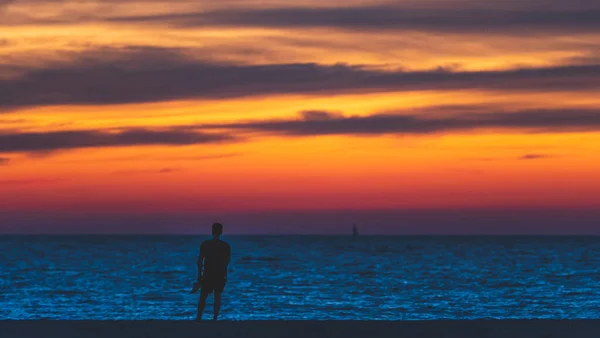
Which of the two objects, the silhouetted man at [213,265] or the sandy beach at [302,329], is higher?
the silhouetted man at [213,265]

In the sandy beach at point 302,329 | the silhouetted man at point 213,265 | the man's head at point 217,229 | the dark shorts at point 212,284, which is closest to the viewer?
the sandy beach at point 302,329

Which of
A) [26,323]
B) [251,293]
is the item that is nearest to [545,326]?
[26,323]

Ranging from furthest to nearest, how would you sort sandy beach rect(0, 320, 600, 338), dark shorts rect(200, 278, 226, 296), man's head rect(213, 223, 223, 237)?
dark shorts rect(200, 278, 226, 296), man's head rect(213, 223, 223, 237), sandy beach rect(0, 320, 600, 338)

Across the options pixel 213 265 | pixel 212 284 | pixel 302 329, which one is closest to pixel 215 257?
pixel 213 265

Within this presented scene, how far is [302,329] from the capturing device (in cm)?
1513

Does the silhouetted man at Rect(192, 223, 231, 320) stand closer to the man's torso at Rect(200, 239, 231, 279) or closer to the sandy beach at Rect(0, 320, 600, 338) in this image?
the man's torso at Rect(200, 239, 231, 279)

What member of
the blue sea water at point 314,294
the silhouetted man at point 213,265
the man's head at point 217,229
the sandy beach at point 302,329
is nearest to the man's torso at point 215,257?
the silhouetted man at point 213,265

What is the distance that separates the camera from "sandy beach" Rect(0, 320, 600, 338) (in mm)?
14703

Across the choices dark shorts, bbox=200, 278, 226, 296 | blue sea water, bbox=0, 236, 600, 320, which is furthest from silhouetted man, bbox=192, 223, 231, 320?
blue sea water, bbox=0, 236, 600, 320

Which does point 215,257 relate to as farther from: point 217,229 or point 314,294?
point 314,294

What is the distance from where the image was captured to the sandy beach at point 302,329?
48.2 feet

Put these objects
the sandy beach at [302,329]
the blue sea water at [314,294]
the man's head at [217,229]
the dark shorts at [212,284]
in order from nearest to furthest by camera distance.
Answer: the sandy beach at [302,329], the man's head at [217,229], the dark shorts at [212,284], the blue sea water at [314,294]

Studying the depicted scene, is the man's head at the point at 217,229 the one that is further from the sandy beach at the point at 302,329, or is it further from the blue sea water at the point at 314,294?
the blue sea water at the point at 314,294

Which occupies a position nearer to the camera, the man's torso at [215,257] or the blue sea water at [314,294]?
the man's torso at [215,257]
